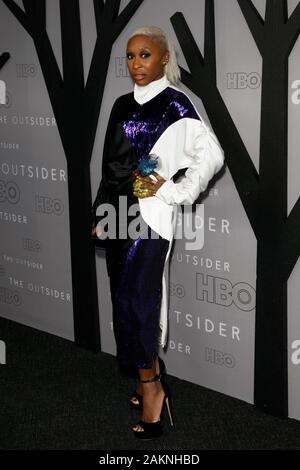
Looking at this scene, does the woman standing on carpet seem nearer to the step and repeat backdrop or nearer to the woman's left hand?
the woman's left hand

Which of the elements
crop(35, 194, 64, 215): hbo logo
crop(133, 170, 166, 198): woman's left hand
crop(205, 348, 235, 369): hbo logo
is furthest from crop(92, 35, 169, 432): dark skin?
crop(35, 194, 64, 215): hbo logo

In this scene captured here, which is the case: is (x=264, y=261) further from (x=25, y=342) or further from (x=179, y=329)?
(x=25, y=342)

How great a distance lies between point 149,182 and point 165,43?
500 millimetres

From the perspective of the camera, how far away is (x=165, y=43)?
2.34m

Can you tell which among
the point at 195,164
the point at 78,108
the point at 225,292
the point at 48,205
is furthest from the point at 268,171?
the point at 48,205

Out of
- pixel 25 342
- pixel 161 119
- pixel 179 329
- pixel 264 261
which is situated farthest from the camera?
pixel 25 342

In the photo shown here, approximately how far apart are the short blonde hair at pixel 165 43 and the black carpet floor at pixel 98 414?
133 centimetres

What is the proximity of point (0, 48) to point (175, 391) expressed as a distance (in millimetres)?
1994

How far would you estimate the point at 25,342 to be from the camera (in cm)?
344

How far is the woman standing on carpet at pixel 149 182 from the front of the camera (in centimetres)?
231

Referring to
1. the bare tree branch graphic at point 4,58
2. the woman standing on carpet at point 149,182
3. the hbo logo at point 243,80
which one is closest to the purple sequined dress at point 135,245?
the woman standing on carpet at point 149,182

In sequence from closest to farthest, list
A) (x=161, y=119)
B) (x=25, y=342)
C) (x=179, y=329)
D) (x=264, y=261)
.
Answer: (x=161, y=119) → (x=264, y=261) → (x=179, y=329) → (x=25, y=342)

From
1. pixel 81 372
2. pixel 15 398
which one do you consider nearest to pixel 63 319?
pixel 81 372

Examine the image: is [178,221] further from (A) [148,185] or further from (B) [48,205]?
(B) [48,205]
